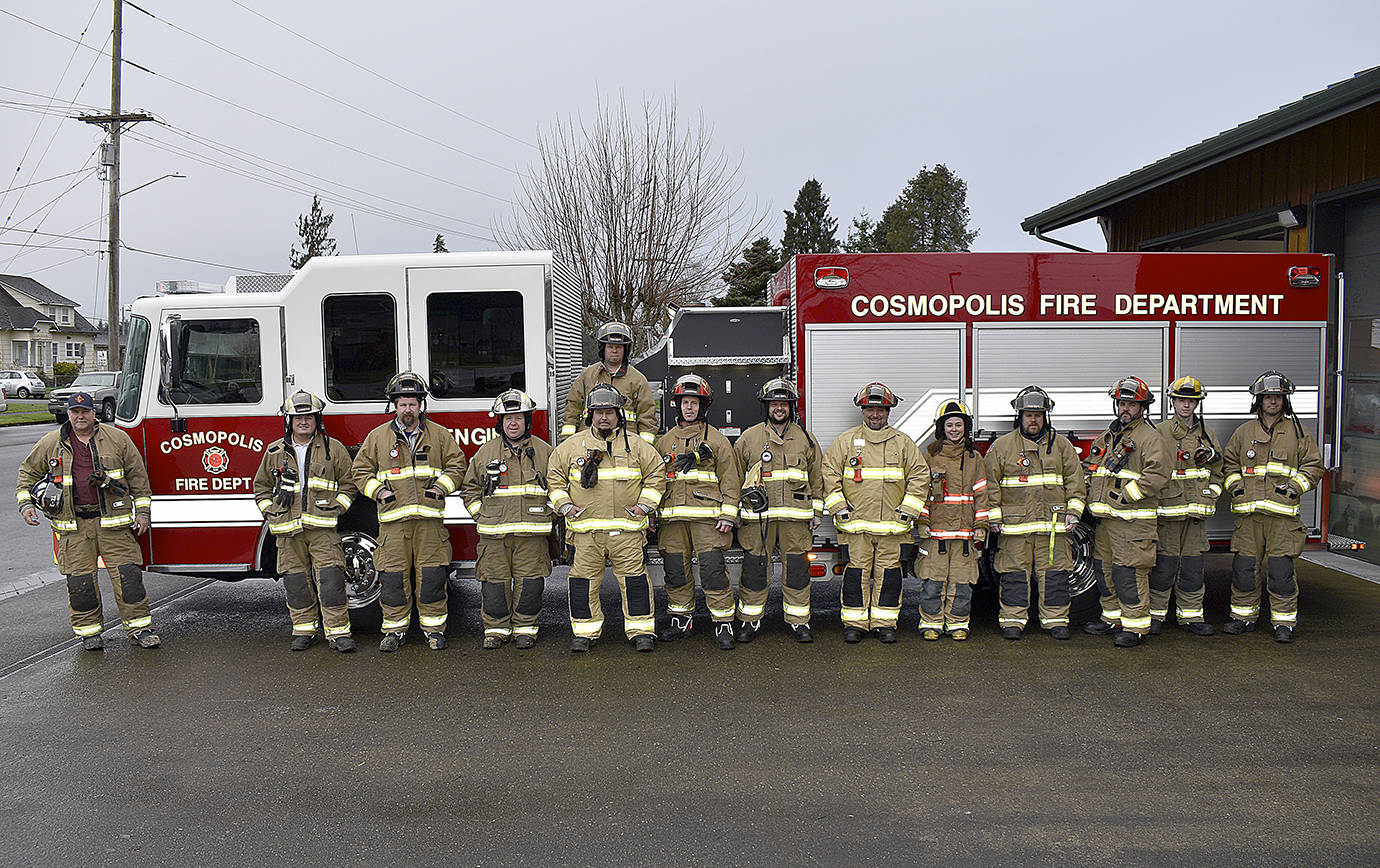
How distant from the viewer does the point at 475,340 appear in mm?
6816

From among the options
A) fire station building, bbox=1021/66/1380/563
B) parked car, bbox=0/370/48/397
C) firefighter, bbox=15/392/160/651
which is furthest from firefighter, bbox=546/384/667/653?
parked car, bbox=0/370/48/397

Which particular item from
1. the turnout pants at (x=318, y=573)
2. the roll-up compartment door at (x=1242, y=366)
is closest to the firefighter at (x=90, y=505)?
the turnout pants at (x=318, y=573)

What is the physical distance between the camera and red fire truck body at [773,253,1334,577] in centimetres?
709

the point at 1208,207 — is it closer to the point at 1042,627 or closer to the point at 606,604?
the point at 1042,627

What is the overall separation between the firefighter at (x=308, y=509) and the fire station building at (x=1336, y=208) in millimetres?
7168

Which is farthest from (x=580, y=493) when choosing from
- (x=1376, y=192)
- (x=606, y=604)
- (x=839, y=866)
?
(x=1376, y=192)

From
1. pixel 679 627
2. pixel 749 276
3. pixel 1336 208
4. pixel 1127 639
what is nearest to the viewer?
pixel 1127 639

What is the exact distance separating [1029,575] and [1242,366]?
2263mm

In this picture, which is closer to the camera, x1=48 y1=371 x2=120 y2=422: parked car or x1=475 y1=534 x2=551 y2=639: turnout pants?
x1=475 y1=534 x2=551 y2=639: turnout pants

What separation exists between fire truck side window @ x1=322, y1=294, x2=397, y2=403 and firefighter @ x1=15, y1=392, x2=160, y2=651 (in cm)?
149

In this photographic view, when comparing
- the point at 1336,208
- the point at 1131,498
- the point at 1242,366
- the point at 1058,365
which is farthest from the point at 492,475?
the point at 1336,208

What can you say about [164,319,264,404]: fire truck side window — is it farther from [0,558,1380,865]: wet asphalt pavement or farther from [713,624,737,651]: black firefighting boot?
[713,624,737,651]: black firefighting boot

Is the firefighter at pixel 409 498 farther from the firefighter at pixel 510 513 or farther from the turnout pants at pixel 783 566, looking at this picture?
the turnout pants at pixel 783 566

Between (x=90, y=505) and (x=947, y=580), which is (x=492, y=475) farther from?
(x=947, y=580)
